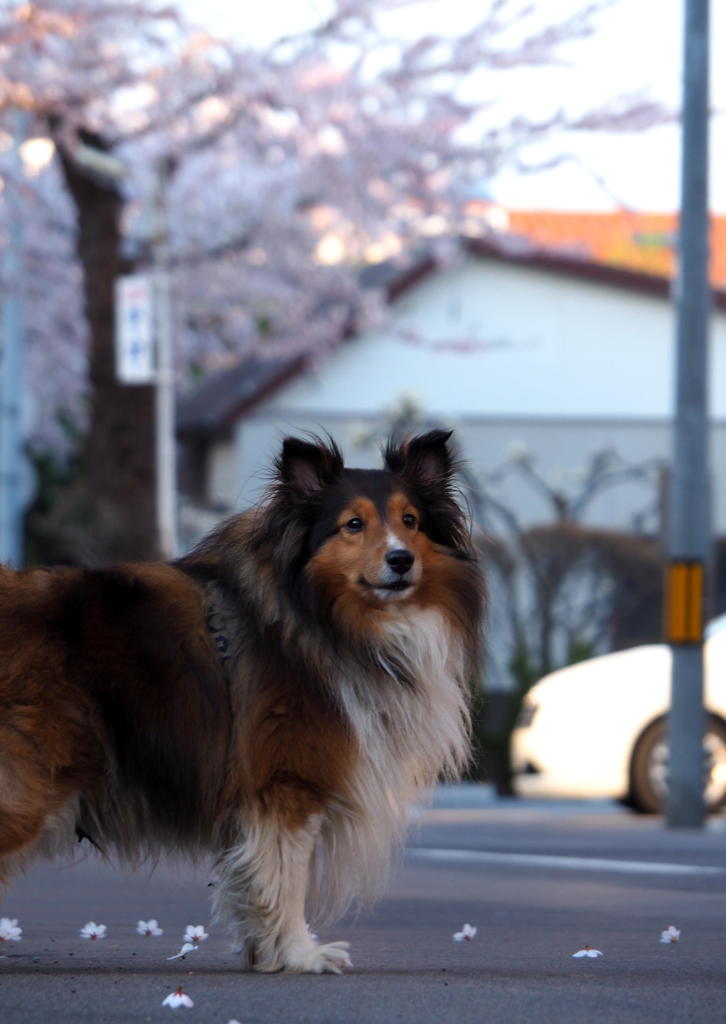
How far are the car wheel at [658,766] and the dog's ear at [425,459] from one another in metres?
8.83

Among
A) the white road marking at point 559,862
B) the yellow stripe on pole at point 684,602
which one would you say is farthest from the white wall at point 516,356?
the white road marking at point 559,862

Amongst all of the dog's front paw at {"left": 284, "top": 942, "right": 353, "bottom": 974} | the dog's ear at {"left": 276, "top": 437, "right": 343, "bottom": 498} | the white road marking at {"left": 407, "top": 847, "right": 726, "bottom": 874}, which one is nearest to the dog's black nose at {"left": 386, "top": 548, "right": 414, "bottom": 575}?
the dog's ear at {"left": 276, "top": 437, "right": 343, "bottom": 498}

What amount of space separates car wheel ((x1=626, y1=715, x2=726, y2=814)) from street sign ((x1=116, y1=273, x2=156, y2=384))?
311 inches

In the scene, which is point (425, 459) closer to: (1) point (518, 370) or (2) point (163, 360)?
(2) point (163, 360)

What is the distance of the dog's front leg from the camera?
21.9ft

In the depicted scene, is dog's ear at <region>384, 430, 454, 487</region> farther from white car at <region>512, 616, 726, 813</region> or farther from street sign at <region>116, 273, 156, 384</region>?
street sign at <region>116, 273, 156, 384</region>

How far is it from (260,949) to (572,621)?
528 inches

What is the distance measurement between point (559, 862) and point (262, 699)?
5.70 meters

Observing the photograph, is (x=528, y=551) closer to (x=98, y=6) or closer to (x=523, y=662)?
(x=523, y=662)

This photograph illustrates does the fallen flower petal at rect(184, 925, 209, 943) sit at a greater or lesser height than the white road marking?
greater

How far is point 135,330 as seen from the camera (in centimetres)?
2155

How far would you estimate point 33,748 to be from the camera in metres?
6.50

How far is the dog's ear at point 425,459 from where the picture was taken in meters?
7.25

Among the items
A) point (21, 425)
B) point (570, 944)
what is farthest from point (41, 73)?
point (570, 944)
